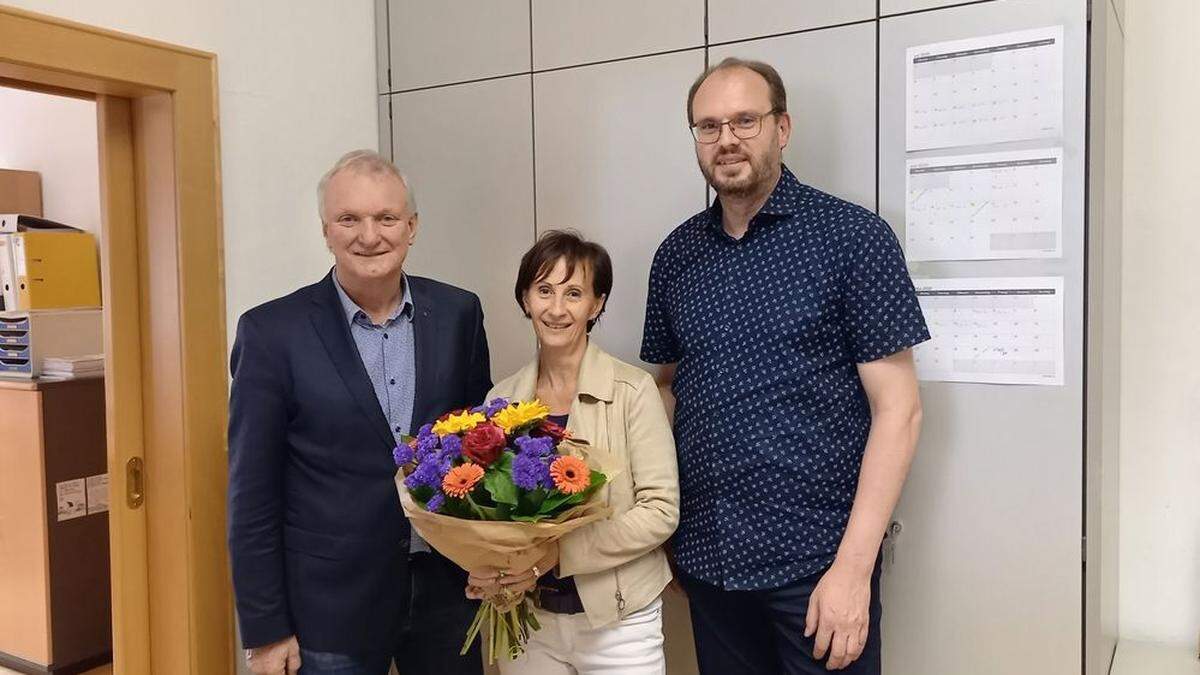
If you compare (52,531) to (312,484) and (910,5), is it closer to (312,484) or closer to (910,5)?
(312,484)

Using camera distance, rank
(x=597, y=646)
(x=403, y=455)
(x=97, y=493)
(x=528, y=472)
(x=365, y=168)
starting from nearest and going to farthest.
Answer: (x=528, y=472) → (x=403, y=455) → (x=597, y=646) → (x=365, y=168) → (x=97, y=493)

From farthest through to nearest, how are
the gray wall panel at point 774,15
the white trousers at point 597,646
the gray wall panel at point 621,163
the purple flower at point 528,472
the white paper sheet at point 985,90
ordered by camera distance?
the gray wall panel at point 621,163 → the gray wall panel at point 774,15 → the white paper sheet at point 985,90 → the white trousers at point 597,646 → the purple flower at point 528,472

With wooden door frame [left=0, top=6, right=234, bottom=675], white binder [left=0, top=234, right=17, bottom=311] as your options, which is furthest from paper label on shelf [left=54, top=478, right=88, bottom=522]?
wooden door frame [left=0, top=6, right=234, bottom=675]

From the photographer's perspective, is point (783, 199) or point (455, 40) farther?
point (455, 40)

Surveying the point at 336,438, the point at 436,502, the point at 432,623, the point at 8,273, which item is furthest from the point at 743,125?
the point at 8,273

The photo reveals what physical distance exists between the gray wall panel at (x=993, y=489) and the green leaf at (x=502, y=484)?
0.96m

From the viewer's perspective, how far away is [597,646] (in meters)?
1.70

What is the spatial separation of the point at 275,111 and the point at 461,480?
143 centimetres

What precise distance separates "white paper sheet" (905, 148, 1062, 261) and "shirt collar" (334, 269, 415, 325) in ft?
3.58

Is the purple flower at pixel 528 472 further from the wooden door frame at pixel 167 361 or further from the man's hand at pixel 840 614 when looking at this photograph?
the wooden door frame at pixel 167 361

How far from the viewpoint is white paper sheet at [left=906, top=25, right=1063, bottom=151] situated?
5.92 feet

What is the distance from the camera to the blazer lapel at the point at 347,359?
177 cm

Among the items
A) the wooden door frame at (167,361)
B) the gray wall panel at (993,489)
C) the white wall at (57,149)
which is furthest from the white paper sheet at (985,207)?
the white wall at (57,149)

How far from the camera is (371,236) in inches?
69.4
